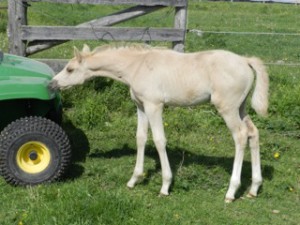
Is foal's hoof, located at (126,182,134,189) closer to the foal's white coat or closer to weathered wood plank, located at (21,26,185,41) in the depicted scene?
the foal's white coat

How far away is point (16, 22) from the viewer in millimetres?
8008

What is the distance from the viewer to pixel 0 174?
18.5 ft

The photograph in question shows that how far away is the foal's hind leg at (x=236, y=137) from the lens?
5.44m

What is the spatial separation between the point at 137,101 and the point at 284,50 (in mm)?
9883

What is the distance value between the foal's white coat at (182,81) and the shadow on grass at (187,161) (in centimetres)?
46

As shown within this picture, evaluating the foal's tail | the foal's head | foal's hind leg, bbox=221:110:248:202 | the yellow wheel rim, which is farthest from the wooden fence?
foal's hind leg, bbox=221:110:248:202

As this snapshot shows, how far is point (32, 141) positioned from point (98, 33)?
3038 millimetres

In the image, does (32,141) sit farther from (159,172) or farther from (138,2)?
(138,2)

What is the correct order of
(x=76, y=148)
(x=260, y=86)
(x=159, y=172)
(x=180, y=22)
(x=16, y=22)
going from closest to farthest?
(x=260, y=86) < (x=159, y=172) < (x=76, y=148) < (x=16, y=22) < (x=180, y=22)

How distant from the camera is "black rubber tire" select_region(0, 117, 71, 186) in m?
5.50

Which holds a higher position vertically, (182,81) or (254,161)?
(182,81)

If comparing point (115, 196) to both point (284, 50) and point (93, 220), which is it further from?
point (284, 50)

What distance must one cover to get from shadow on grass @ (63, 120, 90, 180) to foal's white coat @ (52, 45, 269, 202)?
0.72 meters

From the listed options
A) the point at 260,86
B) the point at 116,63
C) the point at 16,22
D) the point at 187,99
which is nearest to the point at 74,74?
the point at 116,63
